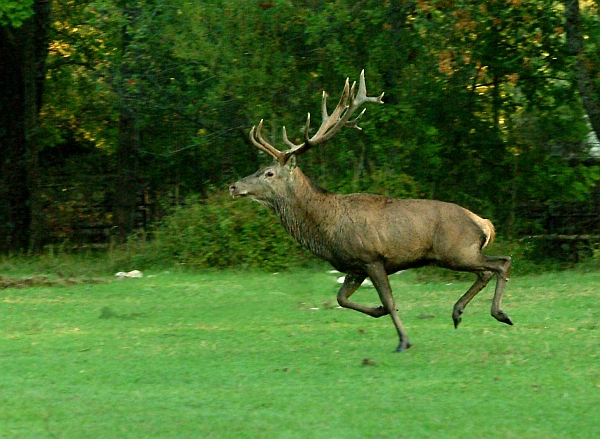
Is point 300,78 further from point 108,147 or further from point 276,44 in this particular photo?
point 108,147

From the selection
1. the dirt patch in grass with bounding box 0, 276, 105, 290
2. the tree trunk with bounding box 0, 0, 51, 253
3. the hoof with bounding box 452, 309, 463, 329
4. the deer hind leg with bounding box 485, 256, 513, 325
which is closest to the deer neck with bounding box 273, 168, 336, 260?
the hoof with bounding box 452, 309, 463, 329

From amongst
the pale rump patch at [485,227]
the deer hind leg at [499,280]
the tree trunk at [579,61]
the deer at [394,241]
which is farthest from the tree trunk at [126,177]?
the deer hind leg at [499,280]

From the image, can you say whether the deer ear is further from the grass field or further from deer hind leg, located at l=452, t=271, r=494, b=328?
deer hind leg, located at l=452, t=271, r=494, b=328

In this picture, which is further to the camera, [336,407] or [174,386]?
[174,386]

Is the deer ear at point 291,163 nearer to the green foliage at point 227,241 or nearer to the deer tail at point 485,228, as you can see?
the deer tail at point 485,228

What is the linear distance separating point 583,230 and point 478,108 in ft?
12.4

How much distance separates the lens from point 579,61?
743 inches

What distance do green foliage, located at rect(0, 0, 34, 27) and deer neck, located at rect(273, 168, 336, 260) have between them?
1053cm

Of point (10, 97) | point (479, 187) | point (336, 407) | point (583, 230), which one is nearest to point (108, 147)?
point (10, 97)

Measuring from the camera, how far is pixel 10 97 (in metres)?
22.3

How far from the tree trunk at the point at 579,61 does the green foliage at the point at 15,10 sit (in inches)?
393

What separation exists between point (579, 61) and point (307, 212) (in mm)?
9856

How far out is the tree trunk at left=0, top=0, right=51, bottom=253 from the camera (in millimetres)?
22156

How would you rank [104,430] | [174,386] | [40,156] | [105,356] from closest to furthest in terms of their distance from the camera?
[104,430] < [174,386] < [105,356] < [40,156]
